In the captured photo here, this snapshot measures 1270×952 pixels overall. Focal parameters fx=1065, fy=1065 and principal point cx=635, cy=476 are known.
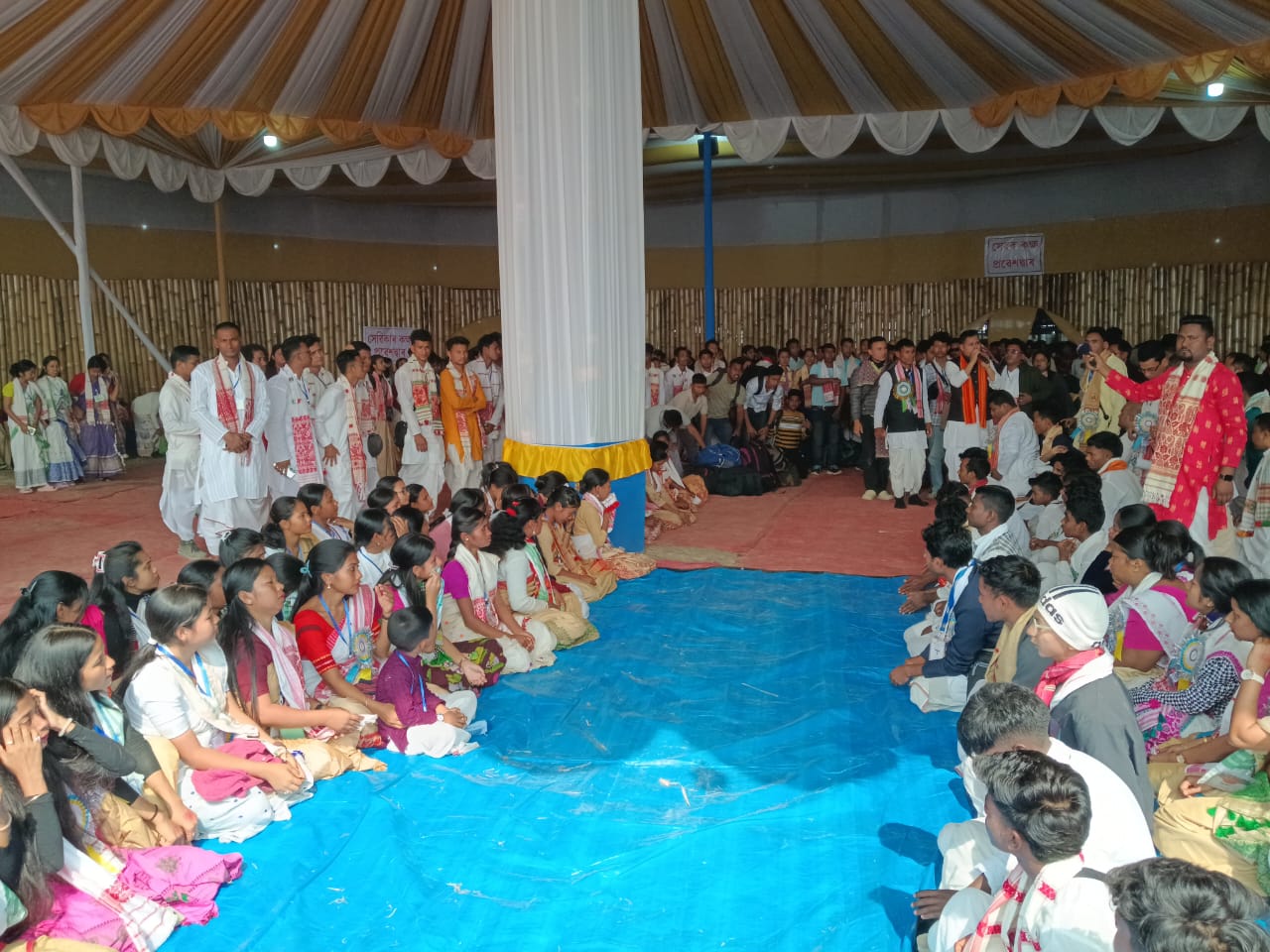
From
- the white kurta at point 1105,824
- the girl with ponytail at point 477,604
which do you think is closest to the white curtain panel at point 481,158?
the girl with ponytail at point 477,604

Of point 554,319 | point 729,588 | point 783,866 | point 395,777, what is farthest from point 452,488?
point 783,866

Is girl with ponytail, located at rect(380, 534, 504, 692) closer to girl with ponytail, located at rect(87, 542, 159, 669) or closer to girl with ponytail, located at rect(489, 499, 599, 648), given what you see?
girl with ponytail, located at rect(489, 499, 599, 648)

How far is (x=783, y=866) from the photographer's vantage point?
308 cm

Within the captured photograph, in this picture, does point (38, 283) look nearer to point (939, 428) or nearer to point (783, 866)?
point (939, 428)

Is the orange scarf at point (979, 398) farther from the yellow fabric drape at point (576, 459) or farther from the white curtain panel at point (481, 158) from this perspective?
the white curtain panel at point (481, 158)

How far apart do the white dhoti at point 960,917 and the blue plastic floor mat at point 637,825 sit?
28 cm

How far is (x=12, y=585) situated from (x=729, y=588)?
4.01 metres

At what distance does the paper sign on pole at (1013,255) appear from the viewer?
42.0 ft

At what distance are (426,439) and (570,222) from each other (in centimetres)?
216

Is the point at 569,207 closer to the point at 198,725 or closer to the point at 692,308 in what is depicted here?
the point at 198,725

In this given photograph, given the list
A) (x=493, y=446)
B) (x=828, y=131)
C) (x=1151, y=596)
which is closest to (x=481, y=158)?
(x=493, y=446)

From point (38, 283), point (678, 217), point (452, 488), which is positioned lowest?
point (452, 488)

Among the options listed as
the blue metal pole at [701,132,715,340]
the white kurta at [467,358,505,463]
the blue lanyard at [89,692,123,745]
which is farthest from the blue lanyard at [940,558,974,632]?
the blue metal pole at [701,132,715,340]

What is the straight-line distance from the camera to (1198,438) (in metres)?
4.99
